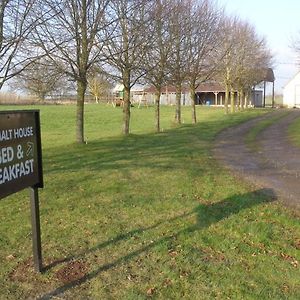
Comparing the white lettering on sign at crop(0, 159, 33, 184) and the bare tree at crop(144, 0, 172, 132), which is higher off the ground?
the bare tree at crop(144, 0, 172, 132)

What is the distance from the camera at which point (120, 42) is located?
16625mm

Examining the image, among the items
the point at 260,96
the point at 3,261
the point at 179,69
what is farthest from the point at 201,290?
the point at 260,96

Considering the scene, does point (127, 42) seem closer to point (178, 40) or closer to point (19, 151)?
point (178, 40)

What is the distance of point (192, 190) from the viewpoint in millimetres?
7680

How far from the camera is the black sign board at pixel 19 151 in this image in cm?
366

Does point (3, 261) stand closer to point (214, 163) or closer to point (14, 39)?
point (14, 39)

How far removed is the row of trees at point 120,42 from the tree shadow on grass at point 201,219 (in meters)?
5.98

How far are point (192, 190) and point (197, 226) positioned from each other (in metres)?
2.14

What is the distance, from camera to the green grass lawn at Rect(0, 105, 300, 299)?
388cm

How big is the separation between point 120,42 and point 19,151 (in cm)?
1347

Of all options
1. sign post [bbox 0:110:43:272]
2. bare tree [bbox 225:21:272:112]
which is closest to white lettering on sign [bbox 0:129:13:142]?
sign post [bbox 0:110:43:272]

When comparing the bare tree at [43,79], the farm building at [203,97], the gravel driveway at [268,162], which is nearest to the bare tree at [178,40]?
the gravel driveway at [268,162]

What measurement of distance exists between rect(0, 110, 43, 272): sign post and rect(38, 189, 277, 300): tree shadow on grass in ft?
1.71

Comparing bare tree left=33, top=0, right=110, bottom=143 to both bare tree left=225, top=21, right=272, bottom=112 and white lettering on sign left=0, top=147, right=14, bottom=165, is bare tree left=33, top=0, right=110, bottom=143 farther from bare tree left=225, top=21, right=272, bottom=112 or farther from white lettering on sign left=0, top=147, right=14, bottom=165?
bare tree left=225, top=21, right=272, bottom=112
